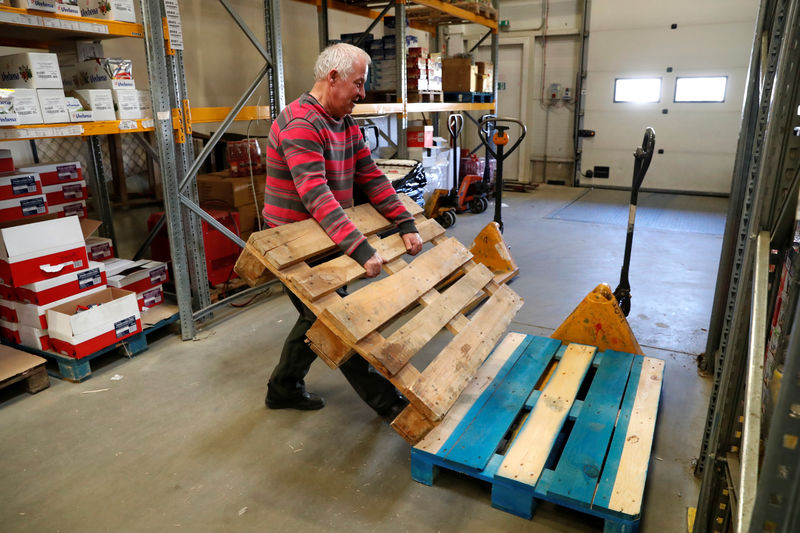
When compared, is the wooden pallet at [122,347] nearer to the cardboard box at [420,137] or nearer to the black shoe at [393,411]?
the black shoe at [393,411]

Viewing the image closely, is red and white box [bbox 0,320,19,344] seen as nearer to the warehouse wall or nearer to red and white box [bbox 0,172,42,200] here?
red and white box [bbox 0,172,42,200]

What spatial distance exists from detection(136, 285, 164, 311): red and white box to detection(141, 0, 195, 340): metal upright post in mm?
370

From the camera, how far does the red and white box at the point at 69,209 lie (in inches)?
192

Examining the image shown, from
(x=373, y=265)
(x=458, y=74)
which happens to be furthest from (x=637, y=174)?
(x=458, y=74)

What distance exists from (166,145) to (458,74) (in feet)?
20.2

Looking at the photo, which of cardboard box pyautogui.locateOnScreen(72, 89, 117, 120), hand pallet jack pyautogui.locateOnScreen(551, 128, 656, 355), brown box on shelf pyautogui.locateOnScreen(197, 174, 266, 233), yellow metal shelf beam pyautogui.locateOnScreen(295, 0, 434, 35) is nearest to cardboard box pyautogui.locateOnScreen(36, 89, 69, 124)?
cardboard box pyautogui.locateOnScreen(72, 89, 117, 120)

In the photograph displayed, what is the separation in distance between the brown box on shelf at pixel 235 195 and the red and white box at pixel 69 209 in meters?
1.15

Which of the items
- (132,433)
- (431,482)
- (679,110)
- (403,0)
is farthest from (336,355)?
(679,110)

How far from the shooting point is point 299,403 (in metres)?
3.65

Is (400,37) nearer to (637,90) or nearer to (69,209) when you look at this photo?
(69,209)

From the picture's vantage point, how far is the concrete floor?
2.71 meters

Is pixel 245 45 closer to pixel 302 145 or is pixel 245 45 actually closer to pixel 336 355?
pixel 302 145

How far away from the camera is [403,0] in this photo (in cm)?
715

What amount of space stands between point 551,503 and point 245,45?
23.1 feet
